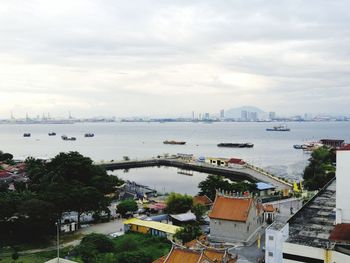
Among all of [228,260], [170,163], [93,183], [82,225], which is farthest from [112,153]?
[228,260]

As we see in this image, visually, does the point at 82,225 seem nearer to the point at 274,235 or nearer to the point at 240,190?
the point at 240,190

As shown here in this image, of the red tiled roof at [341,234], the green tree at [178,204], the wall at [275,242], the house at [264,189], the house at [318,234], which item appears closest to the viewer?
the house at [318,234]

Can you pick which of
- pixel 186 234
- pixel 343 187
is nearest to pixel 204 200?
pixel 186 234

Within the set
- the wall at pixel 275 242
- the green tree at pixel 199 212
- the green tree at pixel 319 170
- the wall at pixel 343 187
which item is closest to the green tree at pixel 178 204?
the green tree at pixel 199 212

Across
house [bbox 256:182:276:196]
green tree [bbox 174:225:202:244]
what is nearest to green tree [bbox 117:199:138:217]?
green tree [bbox 174:225:202:244]

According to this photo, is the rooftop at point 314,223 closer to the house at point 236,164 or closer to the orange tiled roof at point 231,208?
the orange tiled roof at point 231,208

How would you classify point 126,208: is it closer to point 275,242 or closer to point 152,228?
point 152,228
